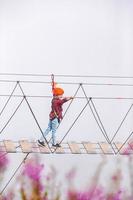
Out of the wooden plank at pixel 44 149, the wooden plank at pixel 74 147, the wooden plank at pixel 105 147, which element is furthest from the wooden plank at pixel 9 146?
the wooden plank at pixel 105 147

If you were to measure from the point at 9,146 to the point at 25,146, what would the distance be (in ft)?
0.21

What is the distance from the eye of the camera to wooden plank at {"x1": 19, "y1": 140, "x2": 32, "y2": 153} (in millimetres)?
2619

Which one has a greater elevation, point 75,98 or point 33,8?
point 33,8

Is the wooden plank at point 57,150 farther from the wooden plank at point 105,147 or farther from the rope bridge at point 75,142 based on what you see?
the wooden plank at point 105,147

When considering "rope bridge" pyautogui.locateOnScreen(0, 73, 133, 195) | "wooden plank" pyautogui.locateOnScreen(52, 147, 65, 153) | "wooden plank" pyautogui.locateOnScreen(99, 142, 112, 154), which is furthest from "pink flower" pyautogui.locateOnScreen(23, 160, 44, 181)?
"wooden plank" pyautogui.locateOnScreen(99, 142, 112, 154)

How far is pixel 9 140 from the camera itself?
2.74 m

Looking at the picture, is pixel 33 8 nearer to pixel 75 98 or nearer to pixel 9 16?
pixel 9 16

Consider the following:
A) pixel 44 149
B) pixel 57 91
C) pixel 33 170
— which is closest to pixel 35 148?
pixel 44 149

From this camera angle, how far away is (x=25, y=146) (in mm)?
2660

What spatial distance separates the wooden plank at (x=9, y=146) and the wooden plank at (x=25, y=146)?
35 millimetres

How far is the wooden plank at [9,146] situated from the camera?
2.61 m

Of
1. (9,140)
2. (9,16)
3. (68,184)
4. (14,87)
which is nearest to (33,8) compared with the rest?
(9,16)

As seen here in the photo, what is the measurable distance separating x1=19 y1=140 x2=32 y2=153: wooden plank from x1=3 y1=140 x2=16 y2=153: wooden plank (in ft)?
0.11

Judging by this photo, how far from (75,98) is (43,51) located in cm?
24
